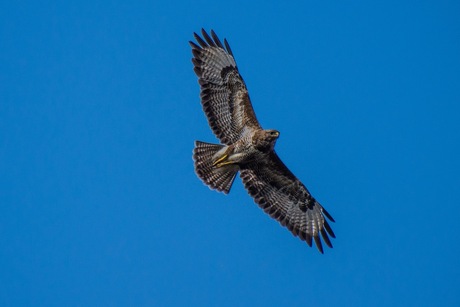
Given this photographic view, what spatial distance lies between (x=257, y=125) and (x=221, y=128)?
0.59 metres

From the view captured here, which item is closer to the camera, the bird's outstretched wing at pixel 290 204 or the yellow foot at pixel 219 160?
the yellow foot at pixel 219 160

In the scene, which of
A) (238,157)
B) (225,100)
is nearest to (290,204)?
(238,157)

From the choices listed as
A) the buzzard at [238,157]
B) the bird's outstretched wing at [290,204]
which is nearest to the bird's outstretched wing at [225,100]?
the buzzard at [238,157]

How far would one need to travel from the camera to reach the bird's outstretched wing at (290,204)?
44.4 ft

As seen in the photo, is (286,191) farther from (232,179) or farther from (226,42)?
(226,42)

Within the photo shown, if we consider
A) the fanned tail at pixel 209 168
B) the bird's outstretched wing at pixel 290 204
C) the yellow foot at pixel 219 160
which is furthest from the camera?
the bird's outstretched wing at pixel 290 204

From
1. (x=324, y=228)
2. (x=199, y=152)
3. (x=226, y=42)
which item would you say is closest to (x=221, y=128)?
(x=199, y=152)

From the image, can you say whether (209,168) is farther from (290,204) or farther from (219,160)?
(290,204)

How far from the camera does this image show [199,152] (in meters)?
13.3

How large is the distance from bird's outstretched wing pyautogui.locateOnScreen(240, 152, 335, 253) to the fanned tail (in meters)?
0.37

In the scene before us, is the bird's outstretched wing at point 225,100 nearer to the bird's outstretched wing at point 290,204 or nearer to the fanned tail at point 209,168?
the fanned tail at point 209,168

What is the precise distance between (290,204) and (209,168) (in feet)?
5.00

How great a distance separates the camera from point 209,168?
13.3 m

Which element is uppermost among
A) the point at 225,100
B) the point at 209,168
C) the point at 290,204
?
the point at 225,100
